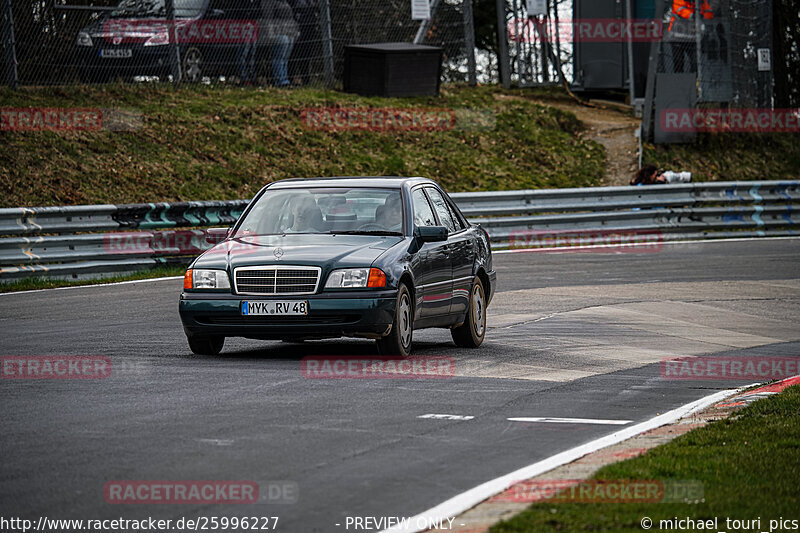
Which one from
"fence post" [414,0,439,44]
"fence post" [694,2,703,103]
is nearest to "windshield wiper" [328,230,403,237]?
"fence post" [414,0,439,44]

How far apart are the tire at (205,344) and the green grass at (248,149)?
10616mm

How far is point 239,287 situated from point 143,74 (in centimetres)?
1708

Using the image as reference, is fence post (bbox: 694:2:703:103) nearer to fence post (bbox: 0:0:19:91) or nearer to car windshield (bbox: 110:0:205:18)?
car windshield (bbox: 110:0:205:18)

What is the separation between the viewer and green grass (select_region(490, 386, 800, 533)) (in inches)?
219

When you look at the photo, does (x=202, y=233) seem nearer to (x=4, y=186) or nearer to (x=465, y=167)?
(x=4, y=186)

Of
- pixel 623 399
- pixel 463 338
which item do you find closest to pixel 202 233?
pixel 463 338

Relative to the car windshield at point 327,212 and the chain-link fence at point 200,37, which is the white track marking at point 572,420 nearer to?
the car windshield at point 327,212

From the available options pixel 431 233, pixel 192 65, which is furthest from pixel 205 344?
pixel 192 65

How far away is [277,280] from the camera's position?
11023 millimetres

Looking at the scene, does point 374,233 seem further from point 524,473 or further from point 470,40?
point 470,40

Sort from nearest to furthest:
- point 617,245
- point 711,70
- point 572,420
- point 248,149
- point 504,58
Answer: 1. point 572,420
2. point 617,245
3. point 248,149
4. point 711,70
5. point 504,58

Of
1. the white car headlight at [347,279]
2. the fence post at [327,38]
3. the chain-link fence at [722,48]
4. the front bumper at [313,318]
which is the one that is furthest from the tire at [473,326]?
the chain-link fence at [722,48]

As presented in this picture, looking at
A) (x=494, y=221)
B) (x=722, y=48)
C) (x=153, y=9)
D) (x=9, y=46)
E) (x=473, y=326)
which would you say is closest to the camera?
(x=473, y=326)

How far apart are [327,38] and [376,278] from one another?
19229mm
